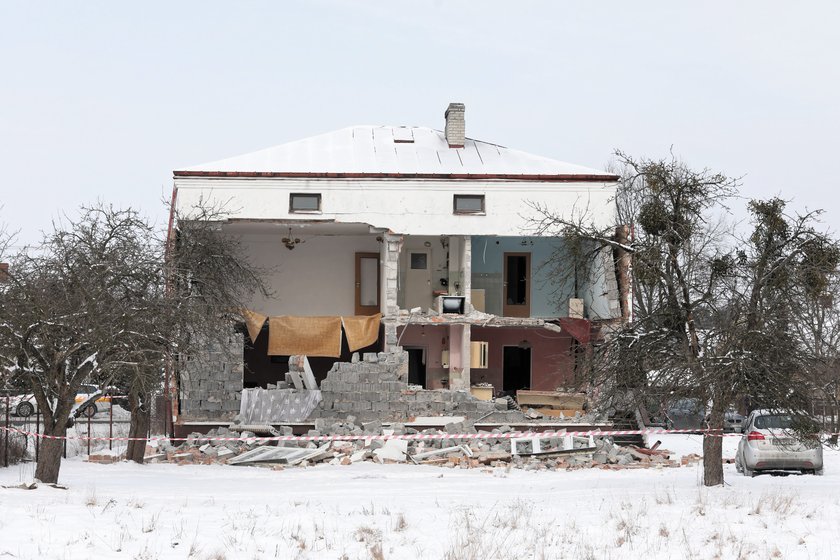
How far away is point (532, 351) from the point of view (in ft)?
133

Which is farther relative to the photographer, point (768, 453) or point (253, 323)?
point (253, 323)

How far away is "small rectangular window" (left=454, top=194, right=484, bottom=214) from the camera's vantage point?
37.1m

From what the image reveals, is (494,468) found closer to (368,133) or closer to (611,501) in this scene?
(611,501)

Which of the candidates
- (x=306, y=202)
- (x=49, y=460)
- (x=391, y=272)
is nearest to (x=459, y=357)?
(x=391, y=272)

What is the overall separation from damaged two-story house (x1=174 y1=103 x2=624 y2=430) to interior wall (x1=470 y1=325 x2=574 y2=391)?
0.05 meters

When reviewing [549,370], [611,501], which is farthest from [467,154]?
[611,501]

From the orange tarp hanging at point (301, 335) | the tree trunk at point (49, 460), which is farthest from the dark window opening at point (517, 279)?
the tree trunk at point (49, 460)

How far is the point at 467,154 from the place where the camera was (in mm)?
39906

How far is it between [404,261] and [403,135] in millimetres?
4999

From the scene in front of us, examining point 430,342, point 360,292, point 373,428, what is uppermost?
point 360,292

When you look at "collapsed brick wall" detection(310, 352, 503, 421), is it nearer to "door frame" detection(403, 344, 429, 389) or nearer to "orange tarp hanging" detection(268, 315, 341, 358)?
"orange tarp hanging" detection(268, 315, 341, 358)

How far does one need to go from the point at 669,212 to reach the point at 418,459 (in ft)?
34.4

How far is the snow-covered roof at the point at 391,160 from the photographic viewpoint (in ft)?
122

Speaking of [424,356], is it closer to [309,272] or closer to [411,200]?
[309,272]
